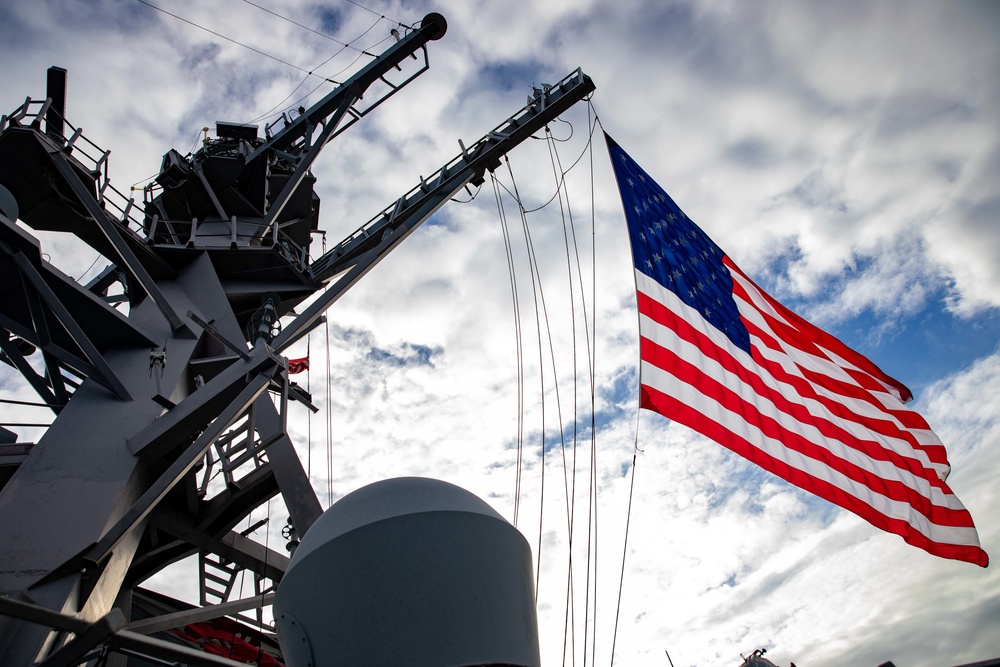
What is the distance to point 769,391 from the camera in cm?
786

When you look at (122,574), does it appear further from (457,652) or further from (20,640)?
(457,652)

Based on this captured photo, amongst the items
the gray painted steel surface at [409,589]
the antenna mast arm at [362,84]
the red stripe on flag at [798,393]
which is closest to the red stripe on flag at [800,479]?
the red stripe on flag at [798,393]

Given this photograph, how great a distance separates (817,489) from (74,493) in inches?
295

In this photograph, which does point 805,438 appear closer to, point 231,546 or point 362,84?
point 231,546

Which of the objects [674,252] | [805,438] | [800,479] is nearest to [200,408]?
[674,252]

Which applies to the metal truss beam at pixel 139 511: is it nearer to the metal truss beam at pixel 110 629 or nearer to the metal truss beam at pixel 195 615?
the metal truss beam at pixel 195 615

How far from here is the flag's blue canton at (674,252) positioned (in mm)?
7793

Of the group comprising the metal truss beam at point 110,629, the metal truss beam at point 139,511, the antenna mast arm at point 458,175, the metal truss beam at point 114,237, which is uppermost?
the antenna mast arm at point 458,175

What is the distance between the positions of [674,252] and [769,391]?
213cm

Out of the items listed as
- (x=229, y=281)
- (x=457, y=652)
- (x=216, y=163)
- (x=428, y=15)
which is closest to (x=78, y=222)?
(x=229, y=281)

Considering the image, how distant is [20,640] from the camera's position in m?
4.73

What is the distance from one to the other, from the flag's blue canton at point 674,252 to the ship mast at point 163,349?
2.95 metres

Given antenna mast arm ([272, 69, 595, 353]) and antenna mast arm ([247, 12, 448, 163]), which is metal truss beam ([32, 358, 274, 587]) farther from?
antenna mast arm ([247, 12, 448, 163])

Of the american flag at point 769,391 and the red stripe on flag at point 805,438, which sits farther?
the american flag at point 769,391
